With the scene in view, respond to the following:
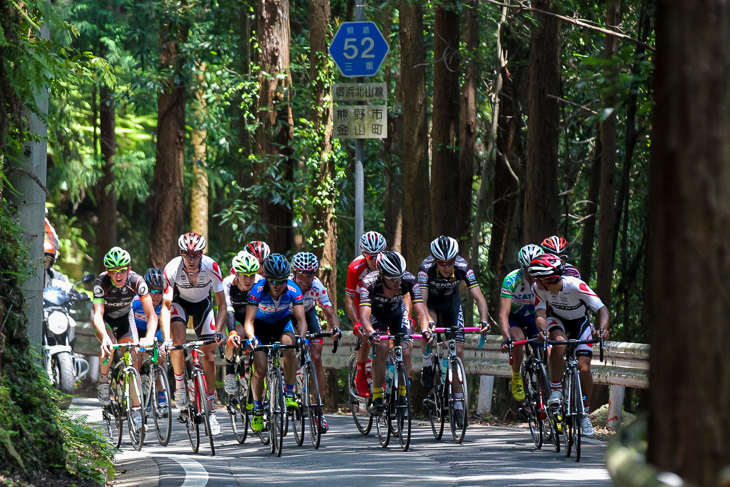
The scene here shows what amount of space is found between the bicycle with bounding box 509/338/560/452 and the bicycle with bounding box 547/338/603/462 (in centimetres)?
36

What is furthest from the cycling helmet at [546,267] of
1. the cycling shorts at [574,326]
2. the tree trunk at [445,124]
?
the tree trunk at [445,124]

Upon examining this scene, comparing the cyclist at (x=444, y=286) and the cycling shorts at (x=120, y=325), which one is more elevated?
the cyclist at (x=444, y=286)

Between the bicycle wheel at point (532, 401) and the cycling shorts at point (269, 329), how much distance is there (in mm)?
2692

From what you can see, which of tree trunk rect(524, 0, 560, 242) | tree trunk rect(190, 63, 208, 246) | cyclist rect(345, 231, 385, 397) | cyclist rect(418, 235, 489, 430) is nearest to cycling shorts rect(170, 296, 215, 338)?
cyclist rect(345, 231, 385, 397)

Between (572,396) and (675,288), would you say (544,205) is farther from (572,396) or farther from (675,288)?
(675,288)

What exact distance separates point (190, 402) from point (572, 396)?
14.0ft

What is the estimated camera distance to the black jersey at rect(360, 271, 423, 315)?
45.8ft

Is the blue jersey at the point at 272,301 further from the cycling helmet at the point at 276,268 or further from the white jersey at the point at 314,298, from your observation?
the white jersey at the point at 314,298

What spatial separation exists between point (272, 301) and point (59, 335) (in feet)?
15.1

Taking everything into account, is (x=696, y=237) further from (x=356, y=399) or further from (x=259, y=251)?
(x=259, y=251)

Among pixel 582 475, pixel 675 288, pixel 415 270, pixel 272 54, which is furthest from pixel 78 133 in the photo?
pixel 675 288

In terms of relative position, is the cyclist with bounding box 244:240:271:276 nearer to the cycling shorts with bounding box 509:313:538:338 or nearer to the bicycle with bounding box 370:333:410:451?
the bicycle with bounding box 370:333:410:451

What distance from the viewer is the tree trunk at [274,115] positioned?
20.5 m

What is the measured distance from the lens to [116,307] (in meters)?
15.0
